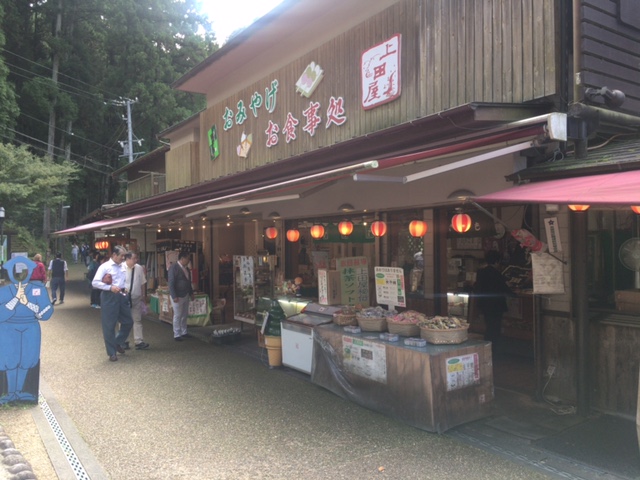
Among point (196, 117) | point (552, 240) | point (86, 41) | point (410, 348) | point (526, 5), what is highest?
point (86, 41)

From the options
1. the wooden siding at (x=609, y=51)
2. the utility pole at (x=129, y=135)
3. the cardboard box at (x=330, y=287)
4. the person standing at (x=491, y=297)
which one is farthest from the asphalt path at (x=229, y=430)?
the utility pole at (x=129, y=135)

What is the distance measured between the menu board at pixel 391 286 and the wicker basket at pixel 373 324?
0.40 m

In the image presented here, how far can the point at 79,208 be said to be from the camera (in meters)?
45.1

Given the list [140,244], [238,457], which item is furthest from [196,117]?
[238,457]

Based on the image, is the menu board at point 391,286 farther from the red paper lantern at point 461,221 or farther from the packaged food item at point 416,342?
the red paper lantern at point 461,221

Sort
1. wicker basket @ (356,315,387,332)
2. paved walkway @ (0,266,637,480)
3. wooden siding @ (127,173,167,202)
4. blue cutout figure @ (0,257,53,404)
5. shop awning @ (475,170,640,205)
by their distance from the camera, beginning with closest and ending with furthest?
shop awning @ (475,170,640,205) → paved walkway @ (0,266,637,480) → blue cutout figure @ (0,257,53,404) → wicker basket @ (356,315,387,332) → wooden siding @ (127,173,167,202)

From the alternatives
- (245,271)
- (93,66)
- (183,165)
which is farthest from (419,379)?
(93,66)

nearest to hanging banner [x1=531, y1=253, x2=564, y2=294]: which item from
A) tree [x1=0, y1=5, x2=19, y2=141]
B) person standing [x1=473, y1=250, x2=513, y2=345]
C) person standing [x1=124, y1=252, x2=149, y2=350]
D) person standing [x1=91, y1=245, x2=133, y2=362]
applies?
person standing [x1=473, y1=250, x2=513, y2=345]

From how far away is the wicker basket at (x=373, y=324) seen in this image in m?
5.89

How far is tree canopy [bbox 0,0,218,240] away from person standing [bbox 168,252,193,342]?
24295 mm

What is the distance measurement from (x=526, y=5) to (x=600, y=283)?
3.49m

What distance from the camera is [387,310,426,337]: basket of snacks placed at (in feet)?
18.2

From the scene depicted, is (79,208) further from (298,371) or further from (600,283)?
(600,283)

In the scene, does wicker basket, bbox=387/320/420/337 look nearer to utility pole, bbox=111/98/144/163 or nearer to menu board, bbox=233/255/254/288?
menu board, bbox=233/255/254/288
